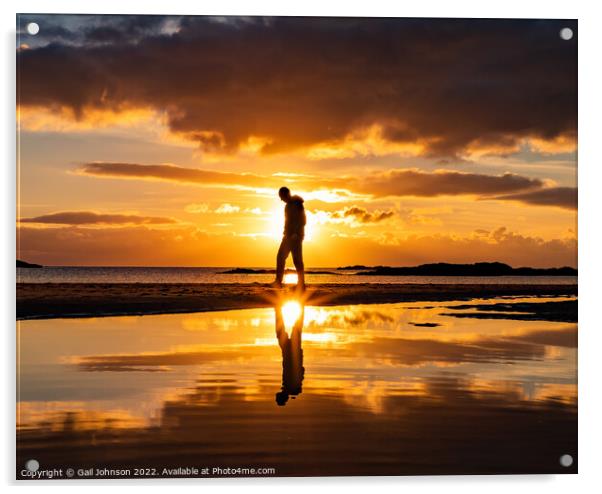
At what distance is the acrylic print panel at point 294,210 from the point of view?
650 centimetres

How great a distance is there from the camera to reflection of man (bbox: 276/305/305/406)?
7148 mm

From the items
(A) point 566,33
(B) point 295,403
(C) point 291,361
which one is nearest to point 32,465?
(B) point 295,403

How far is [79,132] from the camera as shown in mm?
8703

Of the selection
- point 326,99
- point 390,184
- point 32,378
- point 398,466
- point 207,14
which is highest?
point 207,14

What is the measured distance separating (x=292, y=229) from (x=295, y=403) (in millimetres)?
3555

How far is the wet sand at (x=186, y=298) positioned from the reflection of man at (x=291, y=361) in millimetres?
2737

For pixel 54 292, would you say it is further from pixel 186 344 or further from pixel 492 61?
pixel 492 61

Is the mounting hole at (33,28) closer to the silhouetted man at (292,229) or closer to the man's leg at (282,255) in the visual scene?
the silhouetted man at (292,229)

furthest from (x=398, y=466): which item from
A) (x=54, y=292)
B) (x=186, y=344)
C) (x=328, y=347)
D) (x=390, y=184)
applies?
(x=54, y=292)

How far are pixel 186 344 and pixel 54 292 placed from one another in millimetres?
5275

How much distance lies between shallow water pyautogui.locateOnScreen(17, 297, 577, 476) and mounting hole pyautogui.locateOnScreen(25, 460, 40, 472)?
6 cm

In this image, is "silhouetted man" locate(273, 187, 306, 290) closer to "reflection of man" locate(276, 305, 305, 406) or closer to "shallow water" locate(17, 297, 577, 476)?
"reflection of man" locate(276, 305, 305, 406)

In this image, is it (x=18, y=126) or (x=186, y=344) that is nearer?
(x=18, y=126)

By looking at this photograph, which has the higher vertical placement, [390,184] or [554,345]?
[390,184]
